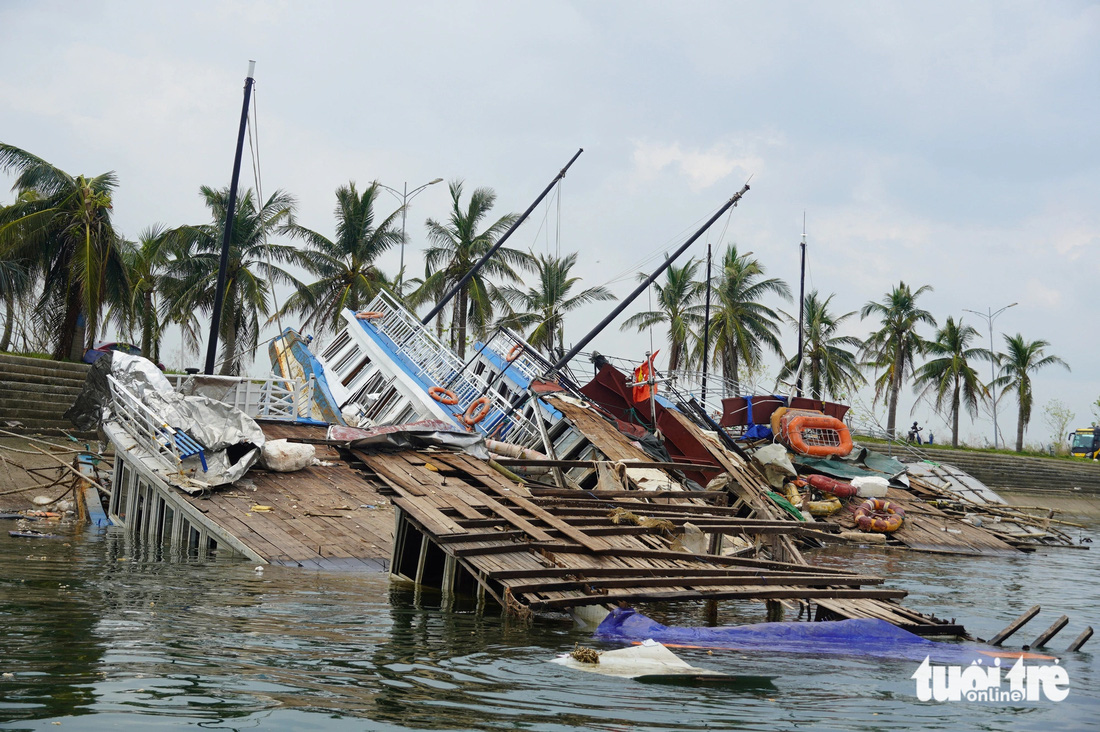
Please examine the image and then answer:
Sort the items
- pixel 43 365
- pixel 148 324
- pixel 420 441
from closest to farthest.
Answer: pixel 420 441 < pixel 43 365 < pixel 148 324

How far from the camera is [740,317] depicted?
5131 cm

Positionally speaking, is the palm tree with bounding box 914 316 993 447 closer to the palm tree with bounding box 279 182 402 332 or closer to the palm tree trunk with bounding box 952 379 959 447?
the palm tree trunk with bounding box 952 379 959 447

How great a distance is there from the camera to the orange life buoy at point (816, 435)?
28.4 m

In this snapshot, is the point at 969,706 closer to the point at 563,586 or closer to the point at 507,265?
the point at 563,586

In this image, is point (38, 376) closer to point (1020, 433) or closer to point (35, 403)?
point (35, 403)

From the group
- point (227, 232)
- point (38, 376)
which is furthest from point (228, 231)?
point (38, 376)

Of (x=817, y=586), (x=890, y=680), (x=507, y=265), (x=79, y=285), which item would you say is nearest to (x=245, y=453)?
(x=817, y=586)

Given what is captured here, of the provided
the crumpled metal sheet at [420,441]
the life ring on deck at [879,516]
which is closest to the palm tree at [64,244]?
the crumpled metal sheet at [420,441]

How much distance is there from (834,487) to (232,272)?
26463 mm

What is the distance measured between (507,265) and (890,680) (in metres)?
37.8

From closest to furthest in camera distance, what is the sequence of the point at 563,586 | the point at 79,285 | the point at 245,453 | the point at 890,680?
the point at 890,680 < the point at 563,586 < the point at 245,453 < the point at 79,285

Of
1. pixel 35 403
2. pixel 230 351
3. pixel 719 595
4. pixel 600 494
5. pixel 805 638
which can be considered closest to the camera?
pixel 805 638

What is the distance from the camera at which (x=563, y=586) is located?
1008 cm

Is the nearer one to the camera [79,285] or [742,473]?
[742,473]
